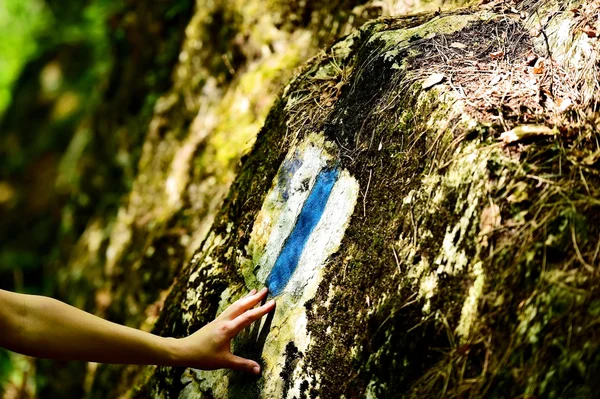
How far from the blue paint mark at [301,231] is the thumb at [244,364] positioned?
1.13 feet

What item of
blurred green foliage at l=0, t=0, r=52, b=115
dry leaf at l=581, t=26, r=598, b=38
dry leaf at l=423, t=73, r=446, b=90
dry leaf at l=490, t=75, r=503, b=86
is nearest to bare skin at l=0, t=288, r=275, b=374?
dry leaf at l=423, t=73, r=446, b=90

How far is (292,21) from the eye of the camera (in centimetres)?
438

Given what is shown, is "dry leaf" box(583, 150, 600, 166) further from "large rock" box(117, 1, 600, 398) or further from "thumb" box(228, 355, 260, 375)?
"thumb" box(228, 355, 260, 375)

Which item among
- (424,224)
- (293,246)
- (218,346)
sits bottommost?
(218,346)

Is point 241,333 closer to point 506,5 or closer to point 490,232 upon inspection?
point 490,232

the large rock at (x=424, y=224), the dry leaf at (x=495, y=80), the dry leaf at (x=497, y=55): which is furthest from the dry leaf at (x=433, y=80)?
the dry leaf at (x=497, y=55)

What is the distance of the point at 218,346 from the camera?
8.27ft

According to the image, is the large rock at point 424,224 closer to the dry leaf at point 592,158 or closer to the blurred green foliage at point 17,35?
the dry leaf at point 592,158

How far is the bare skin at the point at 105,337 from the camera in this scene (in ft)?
7.36

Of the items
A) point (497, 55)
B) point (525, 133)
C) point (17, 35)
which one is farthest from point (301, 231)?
point (17, 35)

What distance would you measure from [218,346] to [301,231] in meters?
0.68

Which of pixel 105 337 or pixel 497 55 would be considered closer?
pixel 105 337

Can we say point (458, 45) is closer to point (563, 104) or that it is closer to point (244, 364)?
point (563, 104)

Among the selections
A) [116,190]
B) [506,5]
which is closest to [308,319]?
[506,5]
